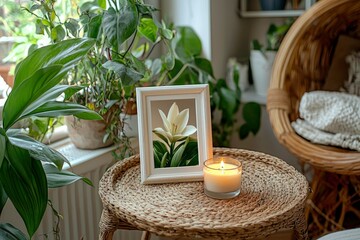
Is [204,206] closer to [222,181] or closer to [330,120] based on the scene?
[222,181]

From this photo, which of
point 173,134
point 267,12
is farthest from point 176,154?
point 267,12

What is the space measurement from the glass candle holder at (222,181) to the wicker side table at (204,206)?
0.6 inches

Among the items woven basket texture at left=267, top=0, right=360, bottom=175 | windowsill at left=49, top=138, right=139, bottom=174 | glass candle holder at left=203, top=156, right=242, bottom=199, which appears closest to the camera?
glass candle holder at left=203, top=156, right=242, bottom=199

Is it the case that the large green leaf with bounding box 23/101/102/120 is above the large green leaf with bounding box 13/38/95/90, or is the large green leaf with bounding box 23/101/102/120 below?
below

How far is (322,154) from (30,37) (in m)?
0.99

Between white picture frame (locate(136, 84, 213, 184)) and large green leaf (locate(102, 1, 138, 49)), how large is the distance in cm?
14

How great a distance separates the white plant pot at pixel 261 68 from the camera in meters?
2.03

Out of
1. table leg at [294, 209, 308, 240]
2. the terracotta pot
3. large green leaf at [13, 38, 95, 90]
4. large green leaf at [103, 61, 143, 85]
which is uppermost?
large green leaf at [13, 38, 95, 90]

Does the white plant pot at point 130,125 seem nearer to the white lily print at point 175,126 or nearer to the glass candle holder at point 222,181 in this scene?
the white lily print at point 175,126

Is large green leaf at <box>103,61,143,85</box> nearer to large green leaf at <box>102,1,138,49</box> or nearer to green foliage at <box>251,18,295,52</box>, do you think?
large green leaf at <box>102,1,138,49</box>

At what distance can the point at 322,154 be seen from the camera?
4.87ft

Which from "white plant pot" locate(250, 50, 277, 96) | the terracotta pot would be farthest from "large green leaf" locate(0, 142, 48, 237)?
"white plant pot" locate(250, 50, 277, 96)

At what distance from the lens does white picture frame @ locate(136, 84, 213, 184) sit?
1168 millimetres

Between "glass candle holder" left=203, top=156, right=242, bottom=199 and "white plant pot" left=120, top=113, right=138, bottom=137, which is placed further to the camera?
"white plant pot" left=120, top=113, right=138, bottom=137
